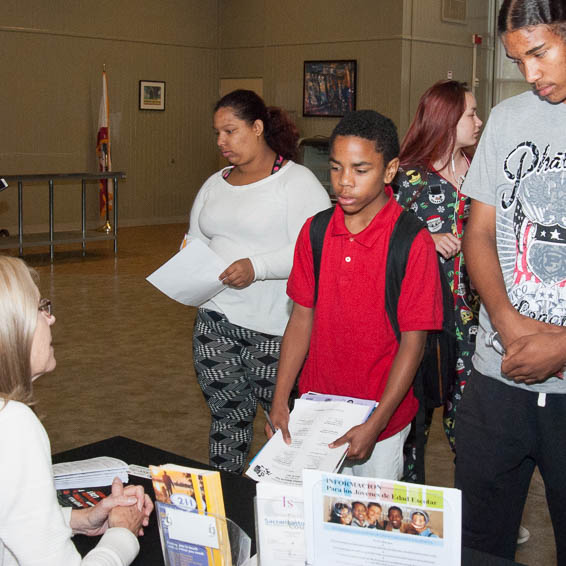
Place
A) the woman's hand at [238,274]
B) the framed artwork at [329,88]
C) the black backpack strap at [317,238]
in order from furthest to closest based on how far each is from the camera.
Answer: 1. the framed artwork at [329,88]
2. the woman's hand at [238,274]
3. the black backpack strap at [317,238]

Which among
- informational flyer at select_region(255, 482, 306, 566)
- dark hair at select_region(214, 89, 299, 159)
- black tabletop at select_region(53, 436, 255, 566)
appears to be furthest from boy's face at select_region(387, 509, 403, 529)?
dark hair at select_region(214, 89, 299, 159)

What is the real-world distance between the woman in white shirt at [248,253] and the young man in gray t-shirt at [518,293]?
101 cm

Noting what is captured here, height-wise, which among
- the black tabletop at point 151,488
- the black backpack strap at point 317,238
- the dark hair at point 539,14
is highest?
the dark hair at point 539,14

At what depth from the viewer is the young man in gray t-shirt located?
1.64 metres

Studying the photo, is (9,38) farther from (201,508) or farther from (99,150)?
(201,508)

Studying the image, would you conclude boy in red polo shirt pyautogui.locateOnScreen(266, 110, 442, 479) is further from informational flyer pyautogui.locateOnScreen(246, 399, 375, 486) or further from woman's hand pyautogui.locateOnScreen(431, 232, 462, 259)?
woman's hand pyautogui.locateOnScreen(431, 232, 462, 259)

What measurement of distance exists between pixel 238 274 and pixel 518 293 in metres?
1.17

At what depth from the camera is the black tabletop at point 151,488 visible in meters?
1.55

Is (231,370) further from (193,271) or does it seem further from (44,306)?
(44,306)

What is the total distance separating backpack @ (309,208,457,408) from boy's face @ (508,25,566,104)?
1.85 ft

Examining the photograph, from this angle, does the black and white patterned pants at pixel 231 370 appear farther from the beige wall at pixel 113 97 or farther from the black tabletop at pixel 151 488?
the beige wall at pixel 113 97

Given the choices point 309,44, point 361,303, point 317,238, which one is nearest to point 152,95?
point 309,44

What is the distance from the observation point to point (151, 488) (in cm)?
179

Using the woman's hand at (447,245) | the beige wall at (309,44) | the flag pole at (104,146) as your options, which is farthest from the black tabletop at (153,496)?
the beige wall at (309,44)
